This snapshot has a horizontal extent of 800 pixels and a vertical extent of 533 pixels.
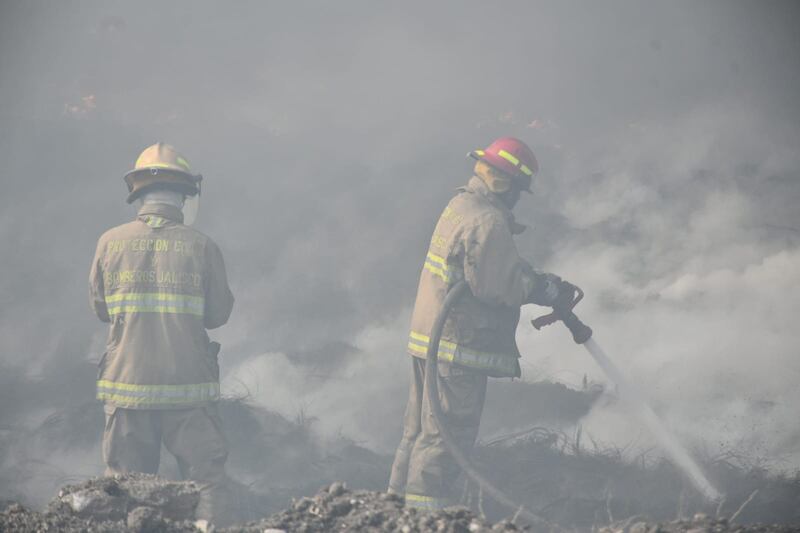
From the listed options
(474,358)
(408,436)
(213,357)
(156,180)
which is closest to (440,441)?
(408,436)

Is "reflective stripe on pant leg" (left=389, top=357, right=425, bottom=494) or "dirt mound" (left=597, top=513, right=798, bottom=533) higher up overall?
"reflective stripe on pant leg" (left=389, top=357, right=425, bottom=494)

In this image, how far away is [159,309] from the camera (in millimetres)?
6695

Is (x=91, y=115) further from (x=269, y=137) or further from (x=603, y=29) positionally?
(x=603, y=29)

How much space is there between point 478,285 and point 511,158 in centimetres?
114

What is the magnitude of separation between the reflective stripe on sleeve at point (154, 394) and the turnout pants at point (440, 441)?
163 centimetres

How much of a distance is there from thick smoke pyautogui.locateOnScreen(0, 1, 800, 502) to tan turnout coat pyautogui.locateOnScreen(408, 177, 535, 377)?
1708 mm

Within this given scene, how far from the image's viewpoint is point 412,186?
462 inches

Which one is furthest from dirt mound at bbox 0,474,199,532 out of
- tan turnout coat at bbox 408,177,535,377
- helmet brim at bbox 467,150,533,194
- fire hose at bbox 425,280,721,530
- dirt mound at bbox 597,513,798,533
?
helmet brim at bbox 467,150,533,194

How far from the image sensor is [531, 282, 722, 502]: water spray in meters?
7.19

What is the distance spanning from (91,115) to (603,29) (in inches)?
283

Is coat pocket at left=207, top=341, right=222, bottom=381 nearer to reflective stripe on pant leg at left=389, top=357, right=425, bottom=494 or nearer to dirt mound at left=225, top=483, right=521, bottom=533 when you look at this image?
reflective stripe on pant leg at left=389, top=357, right=425, bottom=494

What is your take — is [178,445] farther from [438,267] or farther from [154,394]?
[438,267]

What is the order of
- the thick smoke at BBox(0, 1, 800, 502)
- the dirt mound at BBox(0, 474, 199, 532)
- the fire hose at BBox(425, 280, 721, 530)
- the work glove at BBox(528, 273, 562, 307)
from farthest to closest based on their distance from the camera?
the thick smoke at BBox(0, 1, 800, 502), the work glove at BBox(528, 273, 562, 307), the fire hose at BBox(425, 280, 721, 530), the dirt mound at BBox(0, 474, 199, 532)

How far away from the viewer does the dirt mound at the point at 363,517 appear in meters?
4.19
